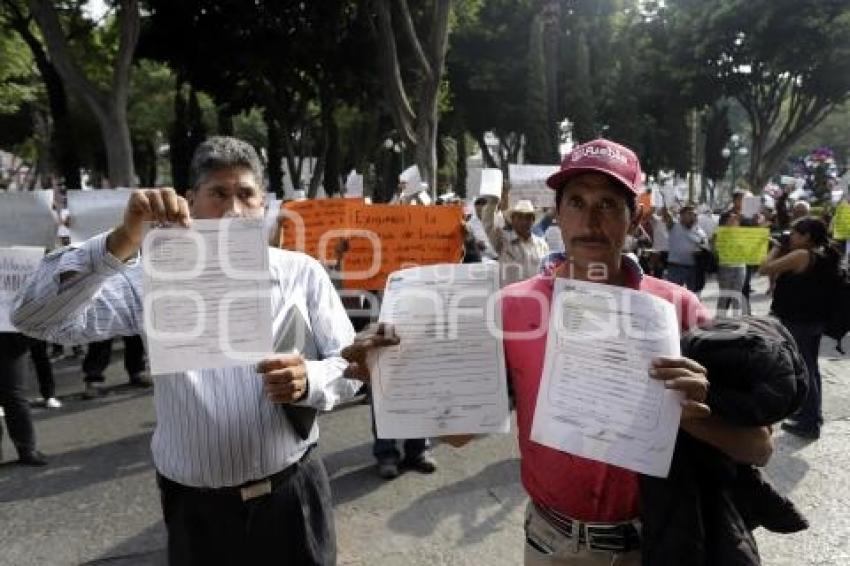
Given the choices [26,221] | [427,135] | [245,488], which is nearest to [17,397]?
[26,221]

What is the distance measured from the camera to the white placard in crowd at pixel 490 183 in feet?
26.4

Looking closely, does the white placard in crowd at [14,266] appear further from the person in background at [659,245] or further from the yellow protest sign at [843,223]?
the yellow protest sign at [843,223]

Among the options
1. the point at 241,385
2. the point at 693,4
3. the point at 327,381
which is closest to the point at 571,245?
the point at 327,381

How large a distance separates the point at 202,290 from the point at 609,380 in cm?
98

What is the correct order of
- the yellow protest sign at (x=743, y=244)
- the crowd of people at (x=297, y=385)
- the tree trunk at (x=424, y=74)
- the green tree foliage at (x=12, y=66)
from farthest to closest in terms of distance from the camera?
the green tree foliage at (x=12, y=66) → the tree trunk at (x=424, y=74) → the yellow protest sign at (x=743, y=244) → the crowd of people at (x=297, y=385)

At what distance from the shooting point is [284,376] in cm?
191

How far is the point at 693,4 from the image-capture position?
82.5 feet

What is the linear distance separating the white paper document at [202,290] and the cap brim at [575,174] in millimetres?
801

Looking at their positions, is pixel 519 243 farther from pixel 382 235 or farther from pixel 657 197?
pixel 657 197

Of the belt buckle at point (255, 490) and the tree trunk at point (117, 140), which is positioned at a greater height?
the tree trunk at point (117, 140)

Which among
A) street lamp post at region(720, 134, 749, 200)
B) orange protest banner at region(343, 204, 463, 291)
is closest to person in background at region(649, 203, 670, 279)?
orange protest banner at region(343, 204, 463, 291)

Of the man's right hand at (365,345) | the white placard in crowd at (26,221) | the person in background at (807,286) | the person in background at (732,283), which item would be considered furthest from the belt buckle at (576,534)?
the person in background at (732,283)

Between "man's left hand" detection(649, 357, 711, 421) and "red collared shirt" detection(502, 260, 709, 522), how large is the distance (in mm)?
401

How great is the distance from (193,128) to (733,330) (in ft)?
95.1
